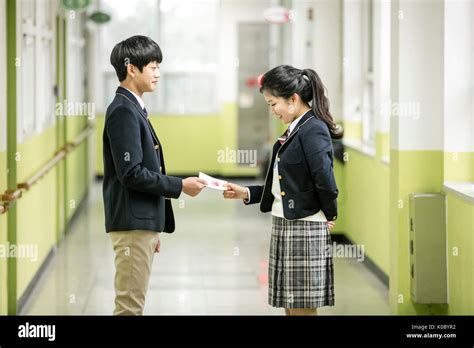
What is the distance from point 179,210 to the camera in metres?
11.8

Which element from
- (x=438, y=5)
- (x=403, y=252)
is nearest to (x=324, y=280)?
(x=403, y=252)

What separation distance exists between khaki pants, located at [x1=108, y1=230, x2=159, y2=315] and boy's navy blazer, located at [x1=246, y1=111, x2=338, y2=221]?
59cm

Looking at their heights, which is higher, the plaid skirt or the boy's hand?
the boy's hand

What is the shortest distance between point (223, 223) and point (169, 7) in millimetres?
5059

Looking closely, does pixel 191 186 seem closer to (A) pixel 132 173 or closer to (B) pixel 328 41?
(A) pixel 132 173

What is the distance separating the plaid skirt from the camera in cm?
400

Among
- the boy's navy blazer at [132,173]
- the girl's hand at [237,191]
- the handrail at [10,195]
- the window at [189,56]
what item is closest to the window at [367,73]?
the handrail at [10,195]

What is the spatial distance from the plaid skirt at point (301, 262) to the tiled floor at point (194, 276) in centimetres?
221

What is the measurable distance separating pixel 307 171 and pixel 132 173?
2.38ft

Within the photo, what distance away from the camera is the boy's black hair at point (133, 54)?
12.8 feet

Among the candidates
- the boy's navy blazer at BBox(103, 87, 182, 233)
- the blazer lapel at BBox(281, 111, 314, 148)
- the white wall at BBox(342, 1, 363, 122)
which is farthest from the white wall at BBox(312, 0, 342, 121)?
the boy's navy blazer at BBox(103, 87, 182, 233)

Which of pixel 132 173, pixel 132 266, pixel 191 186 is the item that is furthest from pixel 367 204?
pixel 132 173

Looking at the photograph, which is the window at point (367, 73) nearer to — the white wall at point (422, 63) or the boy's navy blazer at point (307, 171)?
the white wall at point (422, 63)

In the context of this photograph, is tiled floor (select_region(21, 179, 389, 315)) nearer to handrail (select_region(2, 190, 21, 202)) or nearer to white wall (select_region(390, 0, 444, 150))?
handrail (select_region(2, 190, 21, 202))
